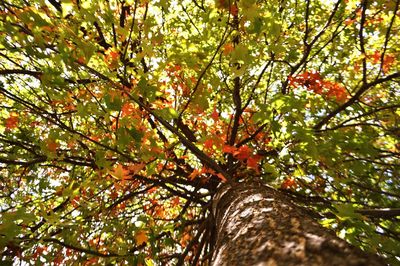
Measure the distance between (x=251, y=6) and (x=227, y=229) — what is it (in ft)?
5.08

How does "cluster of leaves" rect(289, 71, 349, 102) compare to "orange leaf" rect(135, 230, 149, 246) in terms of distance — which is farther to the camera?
"cluster of leaves" rect(289, 71, 349, 102)

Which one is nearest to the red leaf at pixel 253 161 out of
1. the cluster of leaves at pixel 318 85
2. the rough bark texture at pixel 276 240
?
the rough bark texture at pixel 276 240

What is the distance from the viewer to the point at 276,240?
1304 mm

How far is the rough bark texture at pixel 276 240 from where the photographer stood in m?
1.05

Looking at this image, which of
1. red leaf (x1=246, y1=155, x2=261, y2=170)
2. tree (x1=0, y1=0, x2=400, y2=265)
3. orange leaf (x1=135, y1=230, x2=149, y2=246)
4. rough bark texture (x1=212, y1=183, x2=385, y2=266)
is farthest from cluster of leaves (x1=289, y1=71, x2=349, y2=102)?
orange leaf (x1=135, y1=230, x2=149, y2=246)

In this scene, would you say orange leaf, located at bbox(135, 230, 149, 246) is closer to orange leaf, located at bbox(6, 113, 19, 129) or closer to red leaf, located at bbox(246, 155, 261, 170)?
red leaf, located at bbox(246, 155, 261, 170)

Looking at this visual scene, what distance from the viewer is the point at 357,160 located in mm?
3170

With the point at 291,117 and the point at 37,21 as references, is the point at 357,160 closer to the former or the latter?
the point at 291,117

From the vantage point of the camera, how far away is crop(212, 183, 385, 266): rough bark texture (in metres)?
1.05

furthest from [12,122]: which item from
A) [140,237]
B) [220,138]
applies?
[220,138]

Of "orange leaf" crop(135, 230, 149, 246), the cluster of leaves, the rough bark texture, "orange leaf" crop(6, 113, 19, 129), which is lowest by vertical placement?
the rough bark texture

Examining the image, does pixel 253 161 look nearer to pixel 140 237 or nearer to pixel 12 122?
pixel 140 237

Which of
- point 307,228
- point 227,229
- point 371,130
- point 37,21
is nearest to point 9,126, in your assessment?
point 37,21

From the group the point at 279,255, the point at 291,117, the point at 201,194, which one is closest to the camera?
the point at 279,255
